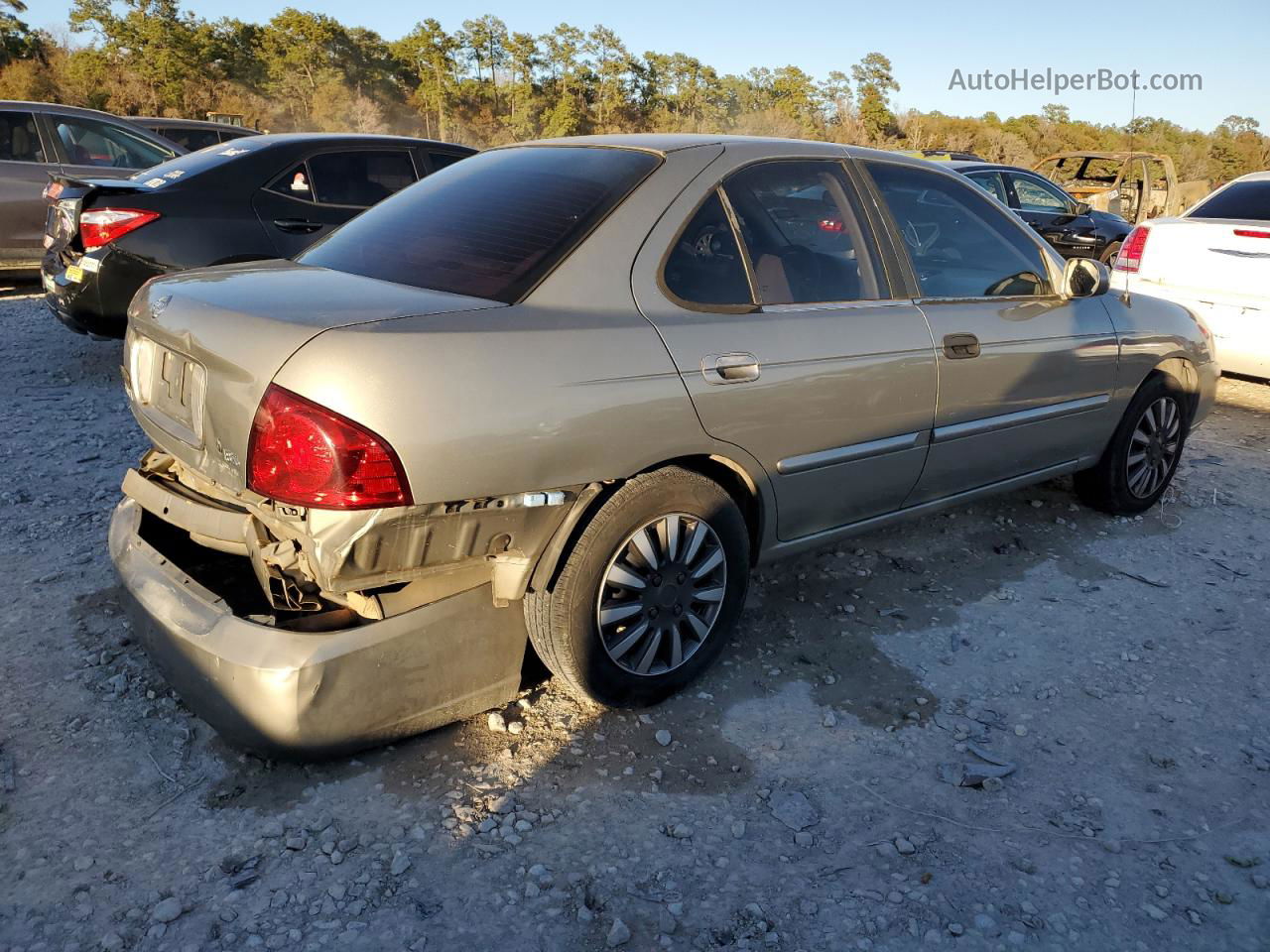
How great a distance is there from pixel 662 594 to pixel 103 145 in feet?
26.9

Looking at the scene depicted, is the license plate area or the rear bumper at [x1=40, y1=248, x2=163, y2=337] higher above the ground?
the rear bumper at [x1=40, y1=248, x2=163, y2=337]

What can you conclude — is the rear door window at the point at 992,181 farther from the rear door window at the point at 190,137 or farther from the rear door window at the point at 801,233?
the rear door window at the point at 190,137

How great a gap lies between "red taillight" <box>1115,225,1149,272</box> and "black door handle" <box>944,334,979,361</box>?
168 inches

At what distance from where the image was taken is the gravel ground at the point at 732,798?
6.98 ft

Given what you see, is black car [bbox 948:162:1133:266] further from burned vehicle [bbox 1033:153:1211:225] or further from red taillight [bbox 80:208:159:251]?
red taillight [bbox 80:208:159:251]

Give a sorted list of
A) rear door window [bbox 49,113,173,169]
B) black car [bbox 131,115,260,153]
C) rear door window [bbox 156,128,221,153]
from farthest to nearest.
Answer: rear door window [bbox 156,128,221,153] → black car [bbox 131,115,260,153] → rear door window [bbox 49,113,173,169]

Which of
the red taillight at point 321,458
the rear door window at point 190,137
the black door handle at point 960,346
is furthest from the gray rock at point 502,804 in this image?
the rear door window at point 190,137

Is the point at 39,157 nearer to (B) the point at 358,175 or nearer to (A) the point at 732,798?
(B) the point at 358,175

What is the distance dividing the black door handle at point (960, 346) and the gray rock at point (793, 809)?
1.65 meters

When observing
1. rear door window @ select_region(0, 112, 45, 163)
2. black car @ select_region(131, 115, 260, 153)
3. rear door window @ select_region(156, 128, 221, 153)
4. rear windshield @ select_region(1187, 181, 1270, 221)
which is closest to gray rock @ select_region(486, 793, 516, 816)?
rear windshield @ select_region(1187, 181, 1270, 221)

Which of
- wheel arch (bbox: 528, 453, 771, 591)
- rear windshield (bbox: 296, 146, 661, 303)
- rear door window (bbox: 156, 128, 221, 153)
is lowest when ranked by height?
wheel arch (bbox: 528, 453, 771, 591)

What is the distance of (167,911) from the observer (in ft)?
6.79

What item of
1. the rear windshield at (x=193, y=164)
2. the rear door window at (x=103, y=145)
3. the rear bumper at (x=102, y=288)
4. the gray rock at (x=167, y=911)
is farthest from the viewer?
the rear door window at (x=103, y=145)

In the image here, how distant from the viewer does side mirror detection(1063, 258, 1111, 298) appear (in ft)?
12.8
